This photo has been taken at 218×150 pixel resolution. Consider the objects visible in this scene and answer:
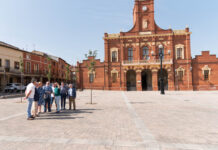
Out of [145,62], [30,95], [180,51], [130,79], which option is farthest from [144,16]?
[30,95]

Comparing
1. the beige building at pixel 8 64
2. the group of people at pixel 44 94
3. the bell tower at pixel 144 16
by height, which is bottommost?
the group of people at pixel 44 94

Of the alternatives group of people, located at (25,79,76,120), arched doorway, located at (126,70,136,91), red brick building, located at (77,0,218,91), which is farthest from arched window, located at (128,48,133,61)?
group of people, located at (25,79,76,120)

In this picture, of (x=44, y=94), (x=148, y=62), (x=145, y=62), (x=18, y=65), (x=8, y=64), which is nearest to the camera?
(x=44, y=94)

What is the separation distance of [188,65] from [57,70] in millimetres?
39502

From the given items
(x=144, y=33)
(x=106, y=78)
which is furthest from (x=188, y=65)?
(x=106, y=78)

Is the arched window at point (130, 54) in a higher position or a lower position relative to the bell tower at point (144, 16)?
lower

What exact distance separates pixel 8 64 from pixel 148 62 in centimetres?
2937

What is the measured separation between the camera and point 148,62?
88.3 ft

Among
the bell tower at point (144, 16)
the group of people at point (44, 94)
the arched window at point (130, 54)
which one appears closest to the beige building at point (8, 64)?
the arched window at point (130, 54)

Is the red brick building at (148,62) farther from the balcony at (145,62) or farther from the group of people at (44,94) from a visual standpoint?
the group of people at (44,94)

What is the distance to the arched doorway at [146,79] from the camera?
28.4m

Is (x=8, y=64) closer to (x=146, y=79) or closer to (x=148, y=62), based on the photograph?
(x=148, y=62)

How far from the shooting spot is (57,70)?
45156 millimetres

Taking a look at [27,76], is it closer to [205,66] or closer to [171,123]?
[171,123]
